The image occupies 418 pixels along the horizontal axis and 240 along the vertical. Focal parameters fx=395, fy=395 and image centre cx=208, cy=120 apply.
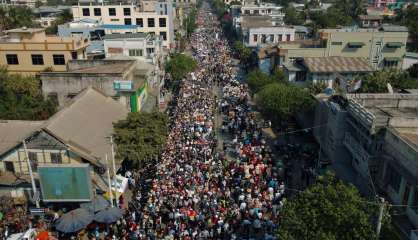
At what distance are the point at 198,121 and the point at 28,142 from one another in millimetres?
17537

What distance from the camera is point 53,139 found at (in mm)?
24219

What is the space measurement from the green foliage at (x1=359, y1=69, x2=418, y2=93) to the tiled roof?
8192mm

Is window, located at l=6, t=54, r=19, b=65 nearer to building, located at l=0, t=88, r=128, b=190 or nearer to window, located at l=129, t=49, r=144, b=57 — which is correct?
window, located at l=129, t=49, r=144, b=57

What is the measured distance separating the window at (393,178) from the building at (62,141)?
16.7 meters

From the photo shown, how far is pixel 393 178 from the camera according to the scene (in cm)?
2175

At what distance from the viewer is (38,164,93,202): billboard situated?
22891 millimetres

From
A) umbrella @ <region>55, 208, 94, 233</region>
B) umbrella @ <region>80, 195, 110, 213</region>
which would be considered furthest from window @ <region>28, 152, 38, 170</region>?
umbrella @ <region>55, 208, 94, 233</region>

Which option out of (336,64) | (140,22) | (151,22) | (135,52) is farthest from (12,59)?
(336,64)

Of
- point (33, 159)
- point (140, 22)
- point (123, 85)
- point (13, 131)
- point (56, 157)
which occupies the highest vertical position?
point (140, 22)

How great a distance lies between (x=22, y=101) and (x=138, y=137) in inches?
525

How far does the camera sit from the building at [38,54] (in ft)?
140

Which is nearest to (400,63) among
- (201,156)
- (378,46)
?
(378,46)

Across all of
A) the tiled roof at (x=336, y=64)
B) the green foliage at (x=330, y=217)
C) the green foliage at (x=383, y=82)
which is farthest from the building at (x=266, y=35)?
the green foliage at (x=330, y=217)

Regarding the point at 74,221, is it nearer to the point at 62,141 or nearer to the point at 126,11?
the point at 62,141
